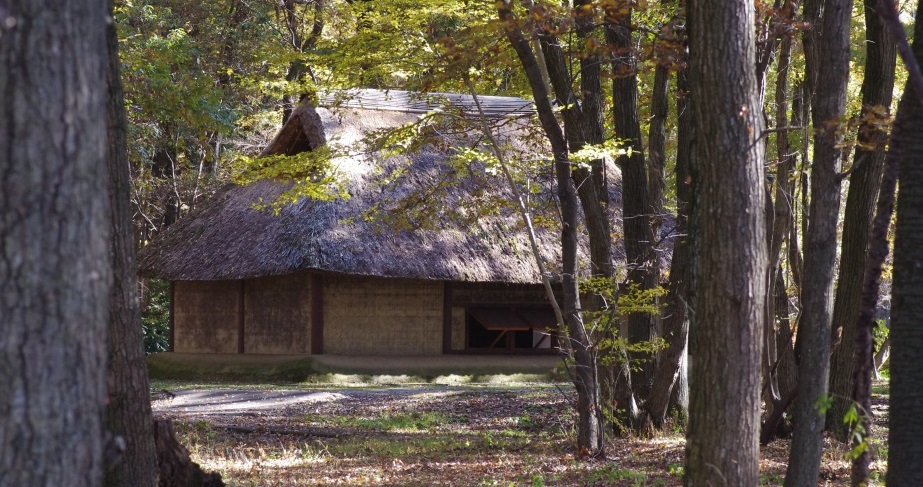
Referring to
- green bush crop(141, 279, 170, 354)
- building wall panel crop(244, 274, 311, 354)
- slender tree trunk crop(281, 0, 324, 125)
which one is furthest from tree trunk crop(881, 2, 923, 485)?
green bush crop(141, 279, 170, 354)

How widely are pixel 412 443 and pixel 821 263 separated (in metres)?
5.89

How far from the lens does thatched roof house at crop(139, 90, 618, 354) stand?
58.7 feet

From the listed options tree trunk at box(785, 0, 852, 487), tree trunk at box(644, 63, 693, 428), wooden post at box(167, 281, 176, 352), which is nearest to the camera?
tree trunk at box(785, 0, 852, 487)

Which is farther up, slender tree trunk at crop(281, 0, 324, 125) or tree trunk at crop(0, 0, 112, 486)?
slender tree trunk at crop(281, 0, 324, 125)

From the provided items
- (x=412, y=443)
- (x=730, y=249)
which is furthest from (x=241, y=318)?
(x=730, y=249)

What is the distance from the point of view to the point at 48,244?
2631mm

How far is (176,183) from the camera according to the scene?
24812 mm

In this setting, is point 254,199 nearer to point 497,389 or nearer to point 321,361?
point 321,361

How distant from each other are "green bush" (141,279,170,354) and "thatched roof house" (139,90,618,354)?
4886 mm

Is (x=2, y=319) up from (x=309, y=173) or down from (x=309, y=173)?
down

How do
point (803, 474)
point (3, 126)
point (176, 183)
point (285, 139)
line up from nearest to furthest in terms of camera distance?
point (3, 126) → point (803, 474) → point (285, 139) → point (176, 183)

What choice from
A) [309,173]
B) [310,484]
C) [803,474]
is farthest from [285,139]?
[803,474]

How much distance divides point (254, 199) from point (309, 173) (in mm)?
9460

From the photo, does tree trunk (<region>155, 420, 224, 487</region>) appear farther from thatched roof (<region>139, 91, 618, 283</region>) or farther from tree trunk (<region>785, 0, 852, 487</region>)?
thatched roof (<region>139, 91, 618, 283</region>)
